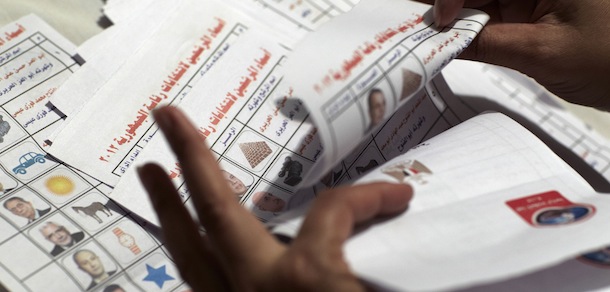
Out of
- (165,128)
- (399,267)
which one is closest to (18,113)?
(165,128)

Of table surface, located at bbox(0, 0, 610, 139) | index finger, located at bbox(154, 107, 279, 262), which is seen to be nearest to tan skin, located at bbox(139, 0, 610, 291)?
index finger, located at bbox(154, 107, 279, 262)

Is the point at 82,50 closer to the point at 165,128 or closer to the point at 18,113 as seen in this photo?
the point at 18,113

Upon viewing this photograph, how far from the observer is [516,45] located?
449 mm

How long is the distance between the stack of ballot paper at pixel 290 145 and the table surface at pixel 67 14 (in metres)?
0.02

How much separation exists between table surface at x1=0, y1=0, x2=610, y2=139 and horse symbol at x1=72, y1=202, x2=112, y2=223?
18cm

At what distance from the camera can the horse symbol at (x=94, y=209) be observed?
393 millimetres

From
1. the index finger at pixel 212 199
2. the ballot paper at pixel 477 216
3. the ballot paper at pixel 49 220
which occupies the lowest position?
the ballot paper at pixel 49 220

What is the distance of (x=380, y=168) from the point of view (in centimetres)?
37

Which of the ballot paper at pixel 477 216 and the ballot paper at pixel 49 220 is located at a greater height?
the ballot paper at pixel 477 216

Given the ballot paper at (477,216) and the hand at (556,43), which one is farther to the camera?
the hand at (556,43)

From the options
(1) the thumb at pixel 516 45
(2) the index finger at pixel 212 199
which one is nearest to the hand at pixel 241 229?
(2) the index finger at pixel 212 199

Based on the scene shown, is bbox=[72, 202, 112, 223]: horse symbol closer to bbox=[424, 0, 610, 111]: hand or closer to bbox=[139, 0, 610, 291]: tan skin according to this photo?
bbox=[139, 0, 610, 291]: tan skin

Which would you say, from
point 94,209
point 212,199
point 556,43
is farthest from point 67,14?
point 556,43

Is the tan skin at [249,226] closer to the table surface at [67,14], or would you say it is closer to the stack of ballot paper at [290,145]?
the stack of ballot paper at [290,145]
